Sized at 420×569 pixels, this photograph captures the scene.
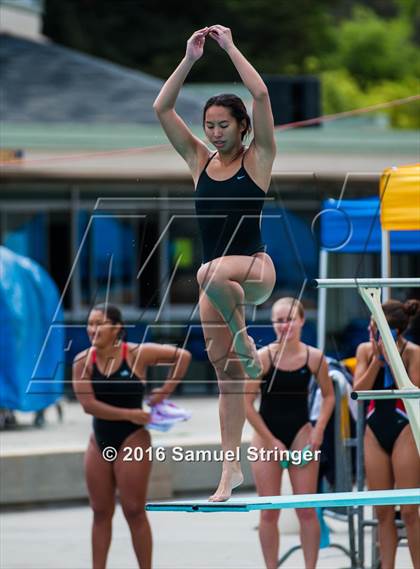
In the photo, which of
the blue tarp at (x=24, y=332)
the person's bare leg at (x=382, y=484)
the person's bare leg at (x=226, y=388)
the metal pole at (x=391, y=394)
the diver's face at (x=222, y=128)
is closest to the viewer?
the metal pole at (x=391, y=394)

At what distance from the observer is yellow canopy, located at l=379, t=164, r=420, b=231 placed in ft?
27.4

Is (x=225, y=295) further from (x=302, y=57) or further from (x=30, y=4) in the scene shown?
(x=302, y=57)

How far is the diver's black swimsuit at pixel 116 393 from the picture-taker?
8.77m

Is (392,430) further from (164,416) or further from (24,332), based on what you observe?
(24,332)

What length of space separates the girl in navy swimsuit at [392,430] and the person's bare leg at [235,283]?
99.9 inches

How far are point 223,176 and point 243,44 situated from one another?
3472cm

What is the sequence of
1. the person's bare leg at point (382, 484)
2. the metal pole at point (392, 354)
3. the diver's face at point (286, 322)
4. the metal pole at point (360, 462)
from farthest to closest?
the metal pole at point (360, 462) < the diver's face at point (286, 322) < the person's bare leg at point (382, 484) < the metal pole at point (392, 354)

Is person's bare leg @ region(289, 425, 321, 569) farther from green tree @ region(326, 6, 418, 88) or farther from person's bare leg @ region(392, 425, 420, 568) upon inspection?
green tree @ region(326, 6, 418, 88)

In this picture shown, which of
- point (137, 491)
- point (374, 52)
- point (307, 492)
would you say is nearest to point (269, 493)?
point (307, 492)

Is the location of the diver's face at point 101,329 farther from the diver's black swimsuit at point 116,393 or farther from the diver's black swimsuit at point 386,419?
the diver's black swimsuit at point 386,419

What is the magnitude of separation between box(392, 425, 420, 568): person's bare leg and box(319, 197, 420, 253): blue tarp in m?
2.16

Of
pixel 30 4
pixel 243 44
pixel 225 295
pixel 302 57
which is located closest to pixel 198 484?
pixel 225 295

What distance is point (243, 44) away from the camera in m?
40.2

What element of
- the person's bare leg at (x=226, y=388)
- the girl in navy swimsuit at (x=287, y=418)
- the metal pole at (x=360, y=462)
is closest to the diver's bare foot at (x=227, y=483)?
the person's bare leg at (x=226, y=388)
